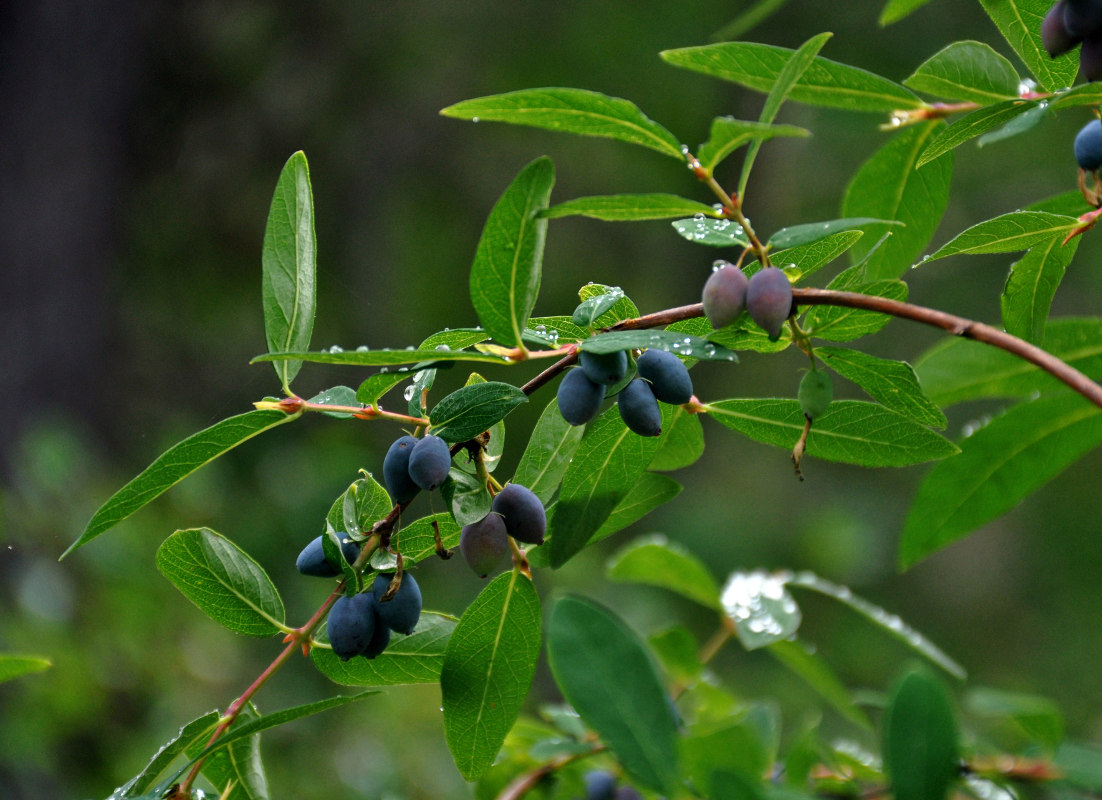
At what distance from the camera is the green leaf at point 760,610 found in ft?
2.72

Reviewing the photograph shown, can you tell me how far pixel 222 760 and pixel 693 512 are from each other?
3.34 metres

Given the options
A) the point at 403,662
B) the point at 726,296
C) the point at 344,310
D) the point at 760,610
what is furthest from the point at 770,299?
the point at 344,310

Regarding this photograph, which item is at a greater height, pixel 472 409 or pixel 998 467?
pixel 472 409

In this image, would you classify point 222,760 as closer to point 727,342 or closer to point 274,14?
point 727,342

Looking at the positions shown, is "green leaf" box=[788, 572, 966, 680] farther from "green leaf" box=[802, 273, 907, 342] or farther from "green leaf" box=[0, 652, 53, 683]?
"green leaf" box=[0, 652, 53, 683]

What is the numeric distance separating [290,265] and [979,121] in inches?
18.4

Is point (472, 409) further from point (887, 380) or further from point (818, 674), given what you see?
point (818, 674)

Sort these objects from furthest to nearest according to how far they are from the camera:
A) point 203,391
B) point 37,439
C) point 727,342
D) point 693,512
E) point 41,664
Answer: point 693,512, point 203,391, point 37,439, point 41,664, point 727,342

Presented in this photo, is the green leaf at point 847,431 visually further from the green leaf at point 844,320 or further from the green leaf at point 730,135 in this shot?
the green leaf at point 730,135

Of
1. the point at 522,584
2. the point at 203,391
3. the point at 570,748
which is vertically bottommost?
the point at 203,391

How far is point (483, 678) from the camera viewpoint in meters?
0.59

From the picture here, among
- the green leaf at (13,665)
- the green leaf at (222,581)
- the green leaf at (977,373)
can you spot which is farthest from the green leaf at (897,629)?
the green leaf at (13,665)

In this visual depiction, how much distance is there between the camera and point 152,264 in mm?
3227

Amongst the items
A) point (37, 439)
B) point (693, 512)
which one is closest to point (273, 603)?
point (37, 439)
